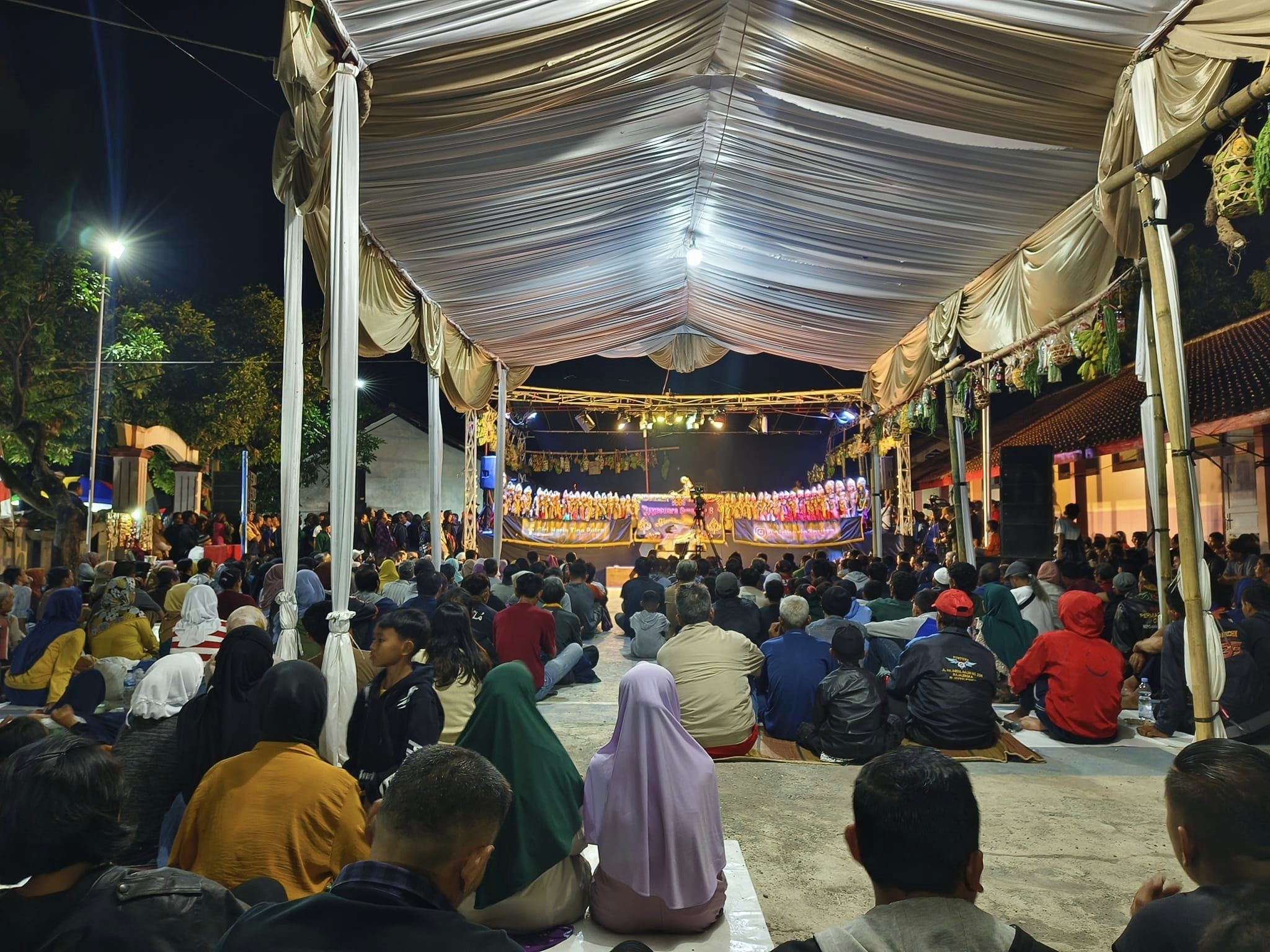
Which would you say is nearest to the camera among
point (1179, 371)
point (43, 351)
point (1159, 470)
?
point (1179, 371)

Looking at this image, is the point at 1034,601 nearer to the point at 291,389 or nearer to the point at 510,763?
the point at 510,763

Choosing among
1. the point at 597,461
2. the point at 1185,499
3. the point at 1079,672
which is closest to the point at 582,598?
the point at 1079,672

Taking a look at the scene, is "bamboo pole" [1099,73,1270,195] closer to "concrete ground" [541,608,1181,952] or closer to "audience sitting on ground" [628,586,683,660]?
"concrete ground" [541,608,1181,952]

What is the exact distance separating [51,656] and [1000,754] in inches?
229

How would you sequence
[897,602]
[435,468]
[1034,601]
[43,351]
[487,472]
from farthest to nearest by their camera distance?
[487,472], [43,351], [435,468], [897,602], [1034,601]

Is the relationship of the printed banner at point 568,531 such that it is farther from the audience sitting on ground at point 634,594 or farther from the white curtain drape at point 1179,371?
the white curtain drape at point 1179,371

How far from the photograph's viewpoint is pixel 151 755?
10.1ft

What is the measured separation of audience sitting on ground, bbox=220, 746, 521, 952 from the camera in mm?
1298

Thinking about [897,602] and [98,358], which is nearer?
[897,602]

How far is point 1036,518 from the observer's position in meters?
9.91

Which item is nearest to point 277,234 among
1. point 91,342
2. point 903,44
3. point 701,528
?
point 91,342

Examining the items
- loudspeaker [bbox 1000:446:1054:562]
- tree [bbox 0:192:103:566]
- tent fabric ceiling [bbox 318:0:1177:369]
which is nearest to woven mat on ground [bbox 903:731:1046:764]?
tent fabric ceiling [bbox 318:0:1177:369]

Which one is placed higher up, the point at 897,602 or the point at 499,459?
the point at 499,459

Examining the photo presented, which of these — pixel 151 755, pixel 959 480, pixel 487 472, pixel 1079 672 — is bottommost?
pixel 1079 672
